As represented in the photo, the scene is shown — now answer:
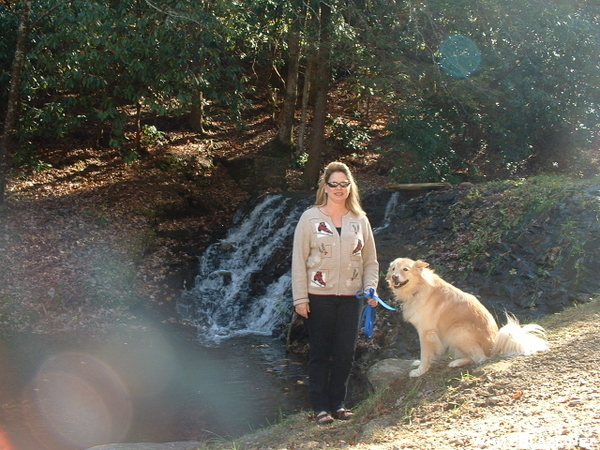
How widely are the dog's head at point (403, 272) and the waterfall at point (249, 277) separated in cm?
572

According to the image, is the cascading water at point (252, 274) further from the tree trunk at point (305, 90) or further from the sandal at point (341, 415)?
the sandal at point (341, 415)

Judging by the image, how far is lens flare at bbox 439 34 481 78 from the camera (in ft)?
48.5

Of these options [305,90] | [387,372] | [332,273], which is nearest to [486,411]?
[332,273]

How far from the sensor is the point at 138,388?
799 cm

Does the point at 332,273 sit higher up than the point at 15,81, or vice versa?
the point at 15,81

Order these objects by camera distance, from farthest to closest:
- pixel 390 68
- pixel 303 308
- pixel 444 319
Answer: pixel 390 68, pixel 444 319, pixel 303 308

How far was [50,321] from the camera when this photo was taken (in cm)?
1069

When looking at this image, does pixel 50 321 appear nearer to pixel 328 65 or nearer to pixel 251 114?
pixel 328 65

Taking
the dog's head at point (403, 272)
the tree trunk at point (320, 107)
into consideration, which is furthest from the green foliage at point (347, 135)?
the dog's head at point (403, 272)

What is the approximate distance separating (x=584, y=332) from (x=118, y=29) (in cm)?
1046

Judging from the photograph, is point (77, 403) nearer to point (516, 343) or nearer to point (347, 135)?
point (516, 343)

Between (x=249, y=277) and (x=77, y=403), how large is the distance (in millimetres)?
6075

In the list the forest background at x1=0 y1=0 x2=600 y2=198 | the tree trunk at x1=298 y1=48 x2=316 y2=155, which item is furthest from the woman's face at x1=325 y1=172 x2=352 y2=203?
the tree trunk at x1=298 y1=48 x2=316 y2=155

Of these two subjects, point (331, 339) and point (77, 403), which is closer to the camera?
point (331, 339)
